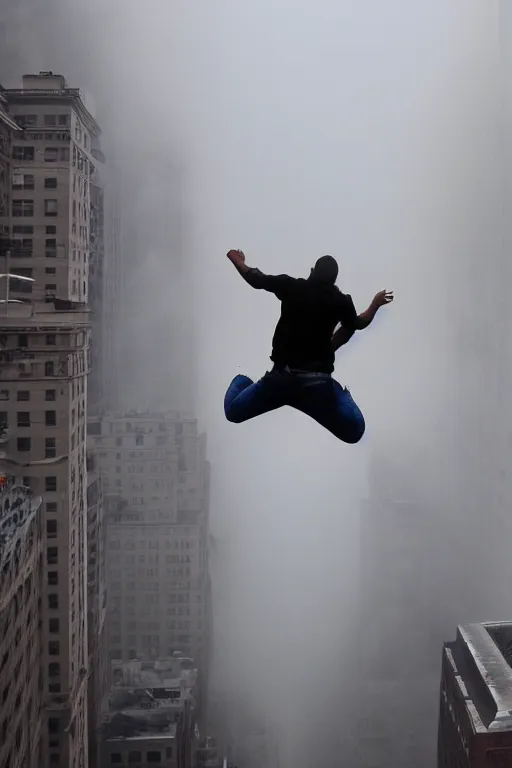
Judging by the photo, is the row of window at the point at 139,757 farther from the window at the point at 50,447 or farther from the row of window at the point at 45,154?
the row of window at the point at 45,154

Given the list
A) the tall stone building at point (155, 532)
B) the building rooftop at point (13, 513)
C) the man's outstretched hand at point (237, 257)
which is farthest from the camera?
the tall stone building at point (155, 532)

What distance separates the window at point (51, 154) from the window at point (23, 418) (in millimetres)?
3784

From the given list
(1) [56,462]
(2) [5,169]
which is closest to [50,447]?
(1) [56,462]

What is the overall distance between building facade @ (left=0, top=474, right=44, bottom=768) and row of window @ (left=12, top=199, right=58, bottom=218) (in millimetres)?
3344

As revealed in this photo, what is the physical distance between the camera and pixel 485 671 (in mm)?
13133

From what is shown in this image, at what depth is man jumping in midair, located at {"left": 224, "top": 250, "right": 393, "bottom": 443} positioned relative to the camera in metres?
3.66

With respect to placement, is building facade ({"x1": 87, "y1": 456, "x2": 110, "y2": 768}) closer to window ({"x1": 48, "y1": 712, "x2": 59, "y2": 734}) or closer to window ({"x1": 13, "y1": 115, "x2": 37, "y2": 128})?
window ({"x1": 48, "y1": 712, "x2": 59, "y2": 734})

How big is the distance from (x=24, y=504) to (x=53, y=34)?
769cm

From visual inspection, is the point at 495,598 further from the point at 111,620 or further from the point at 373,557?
the point at 111,620

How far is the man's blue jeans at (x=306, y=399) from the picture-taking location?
3.76 meters

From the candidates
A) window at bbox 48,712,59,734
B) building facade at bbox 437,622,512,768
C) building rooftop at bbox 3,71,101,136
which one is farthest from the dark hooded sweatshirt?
window at bbox 48,712,59,734

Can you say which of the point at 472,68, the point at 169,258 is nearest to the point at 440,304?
the point at 472,68

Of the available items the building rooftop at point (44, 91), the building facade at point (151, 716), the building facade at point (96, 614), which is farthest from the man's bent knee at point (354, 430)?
the building facade at point (151, 716)

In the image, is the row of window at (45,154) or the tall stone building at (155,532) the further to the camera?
the tall stone building at (155,532)
